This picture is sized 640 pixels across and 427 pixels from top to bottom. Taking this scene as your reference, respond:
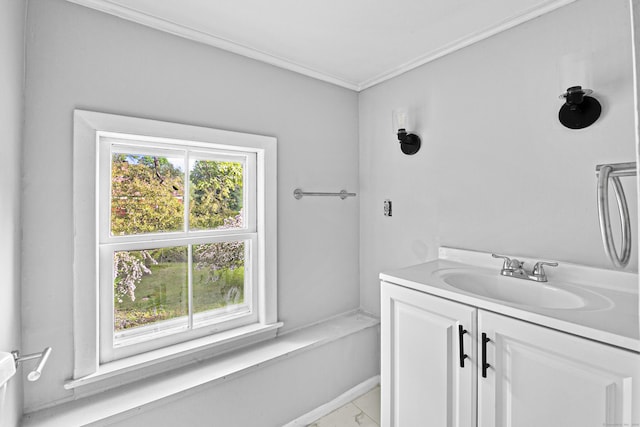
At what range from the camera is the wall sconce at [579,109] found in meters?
1.27

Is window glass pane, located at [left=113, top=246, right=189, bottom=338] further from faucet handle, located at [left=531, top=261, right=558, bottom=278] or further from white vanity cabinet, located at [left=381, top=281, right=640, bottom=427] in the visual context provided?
faucet handle, located at [left=531, top=261, right=558, bottom=278]

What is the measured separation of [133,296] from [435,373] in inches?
58.1

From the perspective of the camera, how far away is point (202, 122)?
167 centimetres

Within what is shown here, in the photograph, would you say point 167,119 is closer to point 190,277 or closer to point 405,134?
point 190,277

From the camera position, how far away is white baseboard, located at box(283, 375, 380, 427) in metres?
1.83

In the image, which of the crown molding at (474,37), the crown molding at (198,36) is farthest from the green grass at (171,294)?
the crown molding at (474,37)

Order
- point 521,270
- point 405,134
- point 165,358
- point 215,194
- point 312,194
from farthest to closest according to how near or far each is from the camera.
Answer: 1. point 312,194
2. point 405,134
3. point 215,194
4. point 165,358
5. point 521,270

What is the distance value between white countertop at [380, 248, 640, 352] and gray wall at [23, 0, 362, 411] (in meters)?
0.77

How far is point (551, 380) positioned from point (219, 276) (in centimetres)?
159

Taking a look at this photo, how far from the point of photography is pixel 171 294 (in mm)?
1682

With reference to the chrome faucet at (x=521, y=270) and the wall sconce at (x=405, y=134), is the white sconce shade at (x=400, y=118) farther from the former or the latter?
the chrome faucet at (x=521, y=270)

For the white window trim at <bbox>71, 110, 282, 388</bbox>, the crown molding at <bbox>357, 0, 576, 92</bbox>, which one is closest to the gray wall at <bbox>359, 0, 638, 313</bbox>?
the crown molding at <bbox>357, 0, 576, 92</bbox>

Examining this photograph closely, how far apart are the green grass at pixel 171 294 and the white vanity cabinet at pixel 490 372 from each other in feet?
3.14

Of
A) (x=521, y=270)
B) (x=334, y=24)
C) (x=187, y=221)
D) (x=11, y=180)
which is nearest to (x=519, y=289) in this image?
(x=521, y=270)
